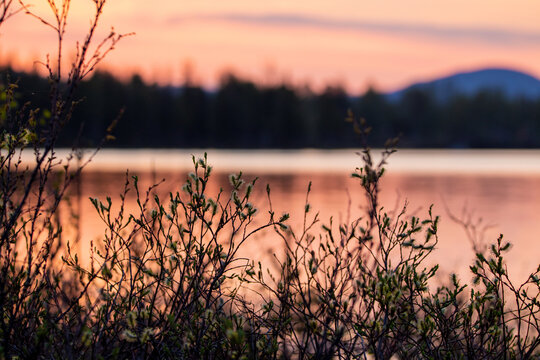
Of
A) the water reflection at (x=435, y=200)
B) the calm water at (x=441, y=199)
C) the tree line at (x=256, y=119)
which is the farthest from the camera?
the tree line at (x=256, y=119)

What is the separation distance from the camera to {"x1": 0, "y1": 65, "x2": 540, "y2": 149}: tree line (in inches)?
5733

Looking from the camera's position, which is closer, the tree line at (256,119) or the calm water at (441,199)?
the calm water at (441,199)

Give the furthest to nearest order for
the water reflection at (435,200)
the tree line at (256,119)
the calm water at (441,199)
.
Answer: the tree line at (256,119)
the calm water at (441,199)
the water reflection at (435,200)

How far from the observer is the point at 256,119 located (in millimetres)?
152625

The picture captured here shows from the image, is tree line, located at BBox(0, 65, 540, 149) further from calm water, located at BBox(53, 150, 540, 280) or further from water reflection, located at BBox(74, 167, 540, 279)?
water reflection, located at BBox(74, 167, 540, 279)

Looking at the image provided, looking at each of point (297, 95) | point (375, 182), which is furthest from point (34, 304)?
point (297, 95)

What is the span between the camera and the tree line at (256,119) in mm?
145625

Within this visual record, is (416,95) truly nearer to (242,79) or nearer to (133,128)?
(242,79)

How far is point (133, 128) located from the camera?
143750 millimetres

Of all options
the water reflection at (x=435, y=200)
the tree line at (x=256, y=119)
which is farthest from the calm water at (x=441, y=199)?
the tree line at (x=256, y=119)

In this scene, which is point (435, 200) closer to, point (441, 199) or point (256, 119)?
point (441, 199)

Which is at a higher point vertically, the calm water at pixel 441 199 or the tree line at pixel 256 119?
the tree line at pixel 256 119

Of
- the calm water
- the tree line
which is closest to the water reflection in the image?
the calm water

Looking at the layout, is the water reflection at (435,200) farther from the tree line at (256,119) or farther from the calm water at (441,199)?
the tree line at (256,119)
